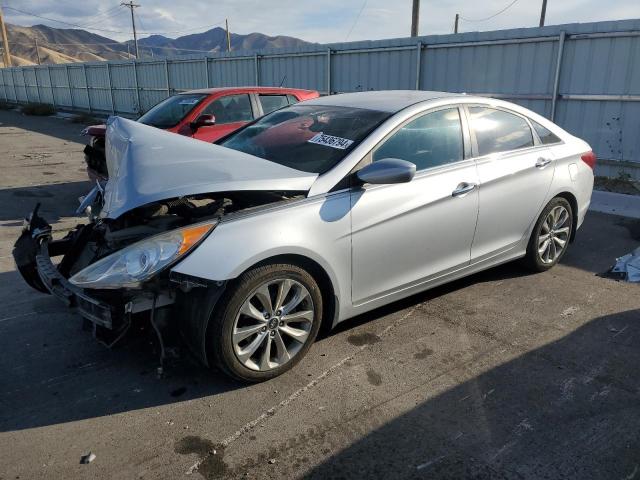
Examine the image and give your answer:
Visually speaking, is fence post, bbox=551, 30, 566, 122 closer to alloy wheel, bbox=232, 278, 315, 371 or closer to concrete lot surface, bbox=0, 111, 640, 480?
concrete lot surface, bbox=0, 111, 640, 480

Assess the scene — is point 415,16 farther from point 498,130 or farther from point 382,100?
point 382,100

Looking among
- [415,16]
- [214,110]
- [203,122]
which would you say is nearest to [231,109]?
A: [214,110]

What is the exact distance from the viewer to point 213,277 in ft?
9.26

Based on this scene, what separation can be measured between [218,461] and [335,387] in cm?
87

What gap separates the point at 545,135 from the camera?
4.78 m

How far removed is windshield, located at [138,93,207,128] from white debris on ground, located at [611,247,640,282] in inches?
231

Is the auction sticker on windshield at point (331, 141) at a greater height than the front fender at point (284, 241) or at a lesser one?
greater

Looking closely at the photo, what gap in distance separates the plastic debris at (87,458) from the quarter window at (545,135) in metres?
4.20

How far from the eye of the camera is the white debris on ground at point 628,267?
4.96m

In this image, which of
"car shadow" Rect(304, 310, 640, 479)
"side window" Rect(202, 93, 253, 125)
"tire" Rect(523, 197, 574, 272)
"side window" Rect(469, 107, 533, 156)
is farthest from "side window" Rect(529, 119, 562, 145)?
"side window" Rect(202, 93, 253, 125)

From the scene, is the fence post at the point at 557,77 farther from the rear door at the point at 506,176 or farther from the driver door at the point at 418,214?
the driver door at the point at 418,214

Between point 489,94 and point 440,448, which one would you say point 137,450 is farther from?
point 489,94

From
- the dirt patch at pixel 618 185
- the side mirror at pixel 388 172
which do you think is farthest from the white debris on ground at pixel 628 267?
the dirt patch at pixel 618 185

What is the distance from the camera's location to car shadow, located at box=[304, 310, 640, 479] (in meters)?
2.51
